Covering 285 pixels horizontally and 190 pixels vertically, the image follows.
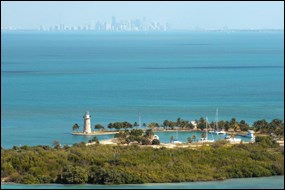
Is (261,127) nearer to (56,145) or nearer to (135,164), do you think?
(56,145)

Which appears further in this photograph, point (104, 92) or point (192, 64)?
point (192, 64)

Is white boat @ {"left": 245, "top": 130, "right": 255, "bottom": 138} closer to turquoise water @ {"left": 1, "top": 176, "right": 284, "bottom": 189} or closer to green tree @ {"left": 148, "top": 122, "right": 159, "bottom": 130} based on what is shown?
green tree @ {"left": 148, "top": 122, "right": 159, "bottom": 130}

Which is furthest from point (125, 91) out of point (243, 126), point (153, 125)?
point (243, 126)

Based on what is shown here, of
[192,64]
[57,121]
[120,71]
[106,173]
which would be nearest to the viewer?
[106,173]

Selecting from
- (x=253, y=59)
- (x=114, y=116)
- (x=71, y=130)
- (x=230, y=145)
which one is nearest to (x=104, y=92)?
(x=114, y=116)

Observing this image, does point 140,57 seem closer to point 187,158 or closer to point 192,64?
point 192,64

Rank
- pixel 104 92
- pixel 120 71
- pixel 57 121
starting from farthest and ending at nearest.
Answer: pixel 120 71 < pixel 104 92 < pixel 57 121
